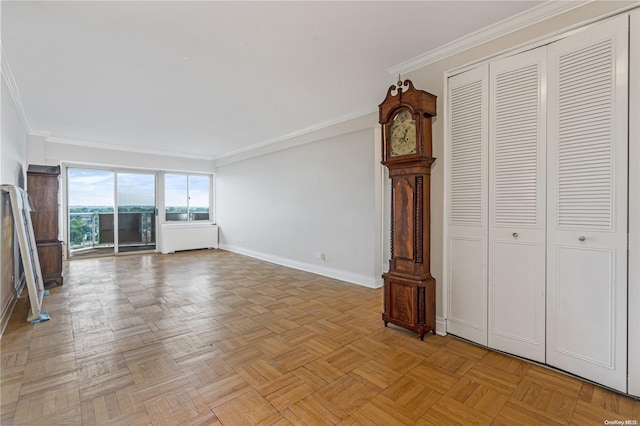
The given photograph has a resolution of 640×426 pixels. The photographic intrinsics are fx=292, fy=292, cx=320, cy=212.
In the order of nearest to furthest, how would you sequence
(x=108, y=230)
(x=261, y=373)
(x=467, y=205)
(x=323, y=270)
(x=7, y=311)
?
(x=261, y=373)
(x=467, y=205)
(x=7, y=311)
(x=323, y=270)
(x=108, y=230)

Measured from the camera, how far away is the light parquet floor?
166cm

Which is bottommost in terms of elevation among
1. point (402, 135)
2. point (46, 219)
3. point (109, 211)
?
point (46, 219)

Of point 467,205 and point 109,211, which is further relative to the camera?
point 109,211

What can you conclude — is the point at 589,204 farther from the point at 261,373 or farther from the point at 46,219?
the point at 46,219

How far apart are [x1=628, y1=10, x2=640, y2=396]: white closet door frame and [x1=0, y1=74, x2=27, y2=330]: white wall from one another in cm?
492

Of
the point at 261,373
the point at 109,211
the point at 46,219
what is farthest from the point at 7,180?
the point at 109,211

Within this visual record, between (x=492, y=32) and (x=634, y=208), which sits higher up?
(x=492, y=32)

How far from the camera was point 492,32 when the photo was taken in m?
2.34

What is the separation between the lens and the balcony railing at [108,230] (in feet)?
21.8

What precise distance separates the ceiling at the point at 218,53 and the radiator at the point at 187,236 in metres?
Result: 3.39

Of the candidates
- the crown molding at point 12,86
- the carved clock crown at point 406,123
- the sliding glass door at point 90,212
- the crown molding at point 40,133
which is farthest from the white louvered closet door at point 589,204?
the sliding glass door at point 90,212

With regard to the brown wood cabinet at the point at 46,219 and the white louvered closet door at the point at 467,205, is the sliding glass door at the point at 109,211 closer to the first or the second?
the brown wood cabinet at the point at 46,219

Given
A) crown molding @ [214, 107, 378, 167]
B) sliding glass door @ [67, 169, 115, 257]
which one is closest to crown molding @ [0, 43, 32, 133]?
sliding glass door @ [67, 169, 115, 257]

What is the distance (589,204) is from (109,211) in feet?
27.6
